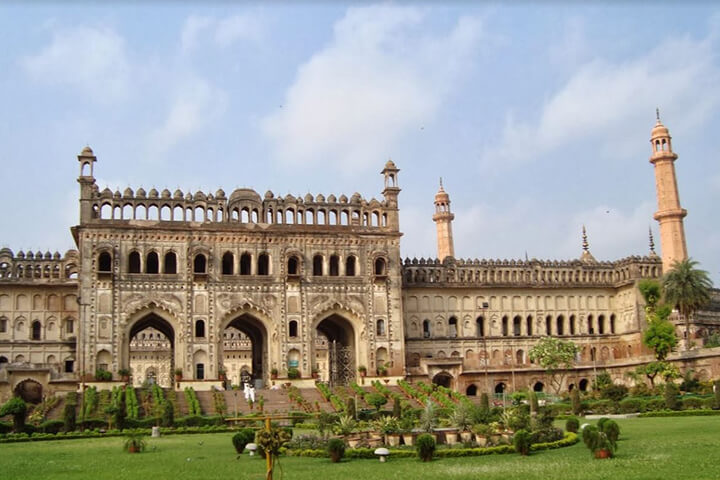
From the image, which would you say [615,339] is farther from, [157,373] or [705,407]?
[157,373]

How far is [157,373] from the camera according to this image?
86.8 metres

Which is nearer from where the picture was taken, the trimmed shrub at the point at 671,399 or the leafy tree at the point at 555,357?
the trimmed shrub at the point at 671,399

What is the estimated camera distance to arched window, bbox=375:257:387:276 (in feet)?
195

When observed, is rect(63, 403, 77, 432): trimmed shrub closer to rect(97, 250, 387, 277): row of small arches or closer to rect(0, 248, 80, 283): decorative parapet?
rect(97, 250, 387, 277): row of small arches

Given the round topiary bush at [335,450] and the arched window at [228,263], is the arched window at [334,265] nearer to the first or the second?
the arched window at [228,263]

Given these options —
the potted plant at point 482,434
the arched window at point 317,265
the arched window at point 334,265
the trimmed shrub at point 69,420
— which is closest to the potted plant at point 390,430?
the potted plant at point 482,434

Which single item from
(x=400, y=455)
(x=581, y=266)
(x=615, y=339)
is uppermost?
(x=581, y=266)

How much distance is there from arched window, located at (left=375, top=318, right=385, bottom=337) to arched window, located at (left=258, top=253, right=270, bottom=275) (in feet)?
26.7

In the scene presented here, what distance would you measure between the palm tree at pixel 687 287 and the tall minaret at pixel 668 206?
21.8 feet

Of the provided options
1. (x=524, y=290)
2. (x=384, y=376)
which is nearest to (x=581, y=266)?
(x=524, y=290)

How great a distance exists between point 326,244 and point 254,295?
607 cm

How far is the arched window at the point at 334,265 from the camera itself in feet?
194

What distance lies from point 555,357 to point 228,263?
23.1 meters

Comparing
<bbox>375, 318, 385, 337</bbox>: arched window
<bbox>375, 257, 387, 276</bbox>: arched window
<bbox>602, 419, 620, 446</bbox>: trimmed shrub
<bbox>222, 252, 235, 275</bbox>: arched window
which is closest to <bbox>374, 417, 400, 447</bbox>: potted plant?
<bbox>602, 419, 620, 446</bbox>: trimmed shrub
